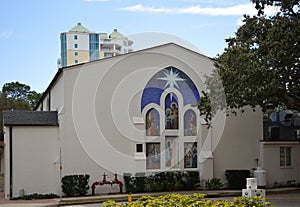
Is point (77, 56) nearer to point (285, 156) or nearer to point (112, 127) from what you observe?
point (285, 156)

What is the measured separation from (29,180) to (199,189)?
29.0ft

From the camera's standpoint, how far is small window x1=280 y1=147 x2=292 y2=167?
2783cm

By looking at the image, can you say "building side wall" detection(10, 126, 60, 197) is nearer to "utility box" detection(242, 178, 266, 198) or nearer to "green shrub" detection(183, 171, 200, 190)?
"green shrub" detection(183, 171, 200, 190)

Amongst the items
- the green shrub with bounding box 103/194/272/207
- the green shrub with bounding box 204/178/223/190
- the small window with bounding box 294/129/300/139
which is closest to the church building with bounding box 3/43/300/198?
the green shrub with bounding box 204/178/223/190

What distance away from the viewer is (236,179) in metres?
26.0

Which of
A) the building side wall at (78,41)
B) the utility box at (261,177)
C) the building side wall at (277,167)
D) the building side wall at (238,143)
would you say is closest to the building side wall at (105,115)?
the building side wall at (238,143)

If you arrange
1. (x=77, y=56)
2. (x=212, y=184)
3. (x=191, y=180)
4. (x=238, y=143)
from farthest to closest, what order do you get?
(x=77, y=56)
(x=238, y=143)
(x=212, y=184)
(x=191, y=180)

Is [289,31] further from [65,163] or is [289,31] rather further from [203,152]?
[65,163]

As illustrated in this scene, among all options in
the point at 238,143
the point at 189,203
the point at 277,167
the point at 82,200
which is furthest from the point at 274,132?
the point at 189,203

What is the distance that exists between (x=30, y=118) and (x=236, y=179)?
37.5 ft

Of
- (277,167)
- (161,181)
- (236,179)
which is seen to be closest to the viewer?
(161,181)

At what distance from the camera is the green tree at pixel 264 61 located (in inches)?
742

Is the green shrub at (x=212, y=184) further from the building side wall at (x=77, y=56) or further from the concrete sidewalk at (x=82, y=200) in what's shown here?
the building side wall at (x=77, y=56)

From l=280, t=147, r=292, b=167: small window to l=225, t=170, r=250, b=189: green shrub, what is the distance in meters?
2.95
